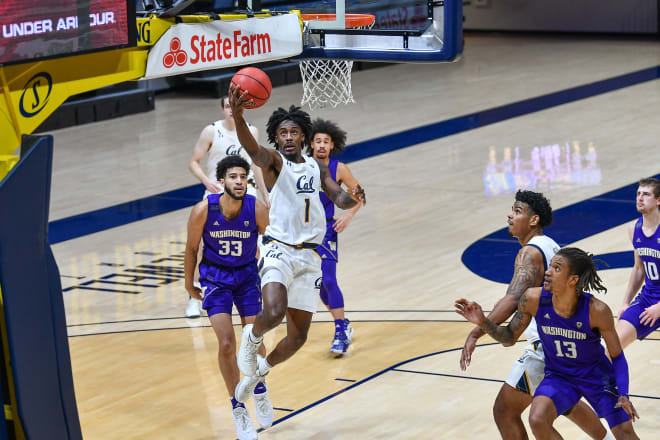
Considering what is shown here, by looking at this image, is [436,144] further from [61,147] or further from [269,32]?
[269,32]

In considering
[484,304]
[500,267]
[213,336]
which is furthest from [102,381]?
[500,267]

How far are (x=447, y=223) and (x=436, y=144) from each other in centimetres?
Result: 448

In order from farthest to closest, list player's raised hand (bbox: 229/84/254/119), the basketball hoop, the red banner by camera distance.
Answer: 1. the basketball hoop
2. player's raised hand (bbox: 229/84/254/119)
3. the red banner

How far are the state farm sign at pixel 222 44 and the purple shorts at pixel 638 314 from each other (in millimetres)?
2645

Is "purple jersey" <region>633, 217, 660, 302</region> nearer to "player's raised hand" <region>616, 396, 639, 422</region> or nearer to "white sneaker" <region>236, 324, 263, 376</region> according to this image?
"player's raised hand" <region>616, 396, 639, 422</region>

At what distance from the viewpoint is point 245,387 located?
609cm

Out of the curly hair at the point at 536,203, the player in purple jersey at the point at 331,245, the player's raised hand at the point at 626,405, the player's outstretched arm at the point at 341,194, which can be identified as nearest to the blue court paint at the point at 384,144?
the player in purple jersey at the point at 331,245

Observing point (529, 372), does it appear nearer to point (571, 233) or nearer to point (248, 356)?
point (248, 356)

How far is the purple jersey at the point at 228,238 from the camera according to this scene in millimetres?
6539

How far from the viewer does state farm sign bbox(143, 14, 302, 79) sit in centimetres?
607

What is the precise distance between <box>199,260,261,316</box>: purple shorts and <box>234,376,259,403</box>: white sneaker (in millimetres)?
511

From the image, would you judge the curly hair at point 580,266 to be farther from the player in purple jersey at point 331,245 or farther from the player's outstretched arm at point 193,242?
the player in purple jersey at point 331,245

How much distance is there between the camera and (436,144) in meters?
15.7

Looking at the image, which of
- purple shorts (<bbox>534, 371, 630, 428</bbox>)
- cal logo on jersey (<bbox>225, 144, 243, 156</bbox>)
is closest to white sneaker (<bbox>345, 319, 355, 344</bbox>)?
cal logo on jersey (<bbox>225, 144, 243, 156</bbox>)
